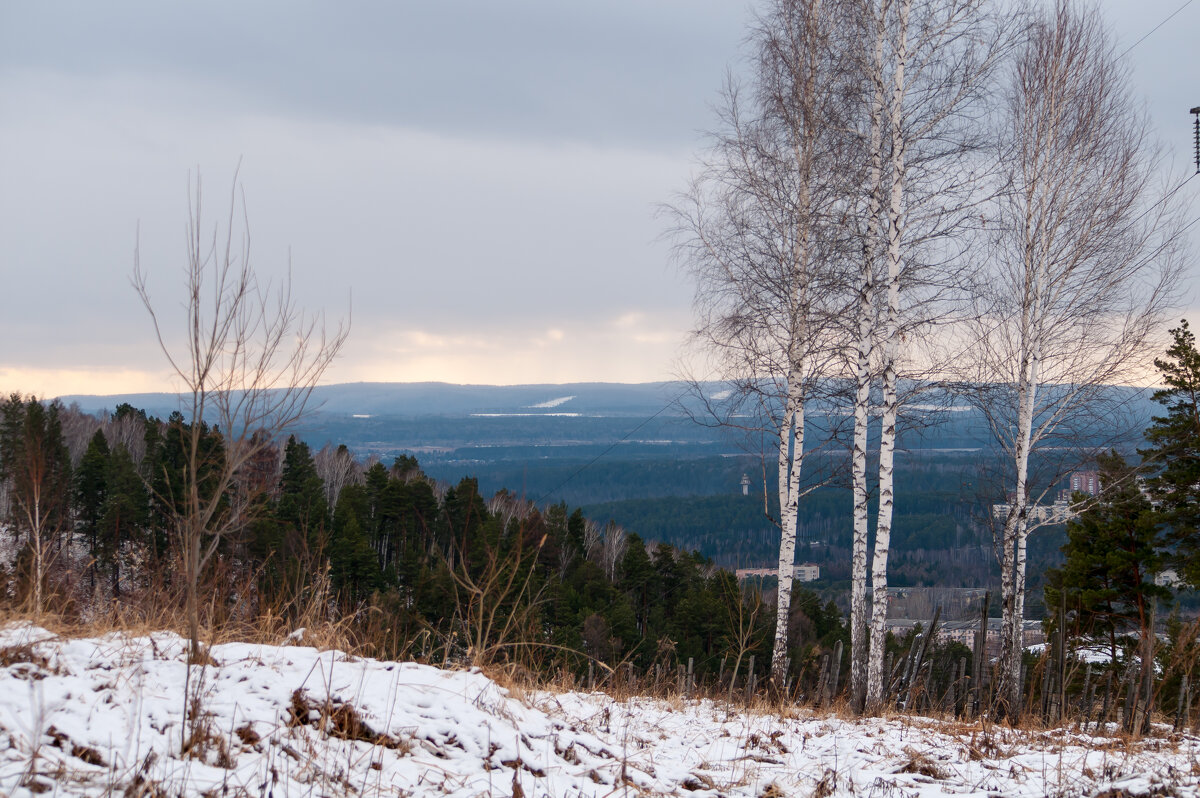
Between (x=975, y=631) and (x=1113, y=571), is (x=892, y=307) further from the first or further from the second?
(x=1113, y=571)

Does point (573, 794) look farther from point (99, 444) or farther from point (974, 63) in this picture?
point (99, 444)

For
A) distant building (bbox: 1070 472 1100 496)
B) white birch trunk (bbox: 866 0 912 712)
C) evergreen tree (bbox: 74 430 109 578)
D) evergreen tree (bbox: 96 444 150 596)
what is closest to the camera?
white birch trunk (bbox: 866 0 912 712)

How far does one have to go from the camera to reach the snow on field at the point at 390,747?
3.13 meters

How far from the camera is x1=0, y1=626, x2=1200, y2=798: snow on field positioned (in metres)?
3.13

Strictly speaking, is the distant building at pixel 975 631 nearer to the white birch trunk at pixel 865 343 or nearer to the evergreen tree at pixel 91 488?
the white birch trunk at pixel 865 343

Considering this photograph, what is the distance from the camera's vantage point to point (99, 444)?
1610 inches

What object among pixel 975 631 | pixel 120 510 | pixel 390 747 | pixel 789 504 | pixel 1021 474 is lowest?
pixel 120 510

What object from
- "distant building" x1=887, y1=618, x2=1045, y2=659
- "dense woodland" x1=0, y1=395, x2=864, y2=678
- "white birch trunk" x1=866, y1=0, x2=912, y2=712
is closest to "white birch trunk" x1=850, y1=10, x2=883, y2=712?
"white birch trunk" x1=866, y1=0, x2=912, y2=712

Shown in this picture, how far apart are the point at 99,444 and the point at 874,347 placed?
44.5 metres

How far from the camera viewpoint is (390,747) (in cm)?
373

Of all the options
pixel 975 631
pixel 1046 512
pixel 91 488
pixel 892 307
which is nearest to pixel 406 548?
pixel 91 488

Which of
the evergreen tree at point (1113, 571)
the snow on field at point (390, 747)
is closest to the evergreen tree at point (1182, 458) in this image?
the evergreen tree at point (1113, 571)

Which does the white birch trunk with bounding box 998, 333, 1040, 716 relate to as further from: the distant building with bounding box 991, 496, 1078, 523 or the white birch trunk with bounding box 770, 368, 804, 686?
the white birch trunk with bounding box 770, 368, 804, 686

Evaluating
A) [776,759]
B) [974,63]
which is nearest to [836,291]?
[974,63]
